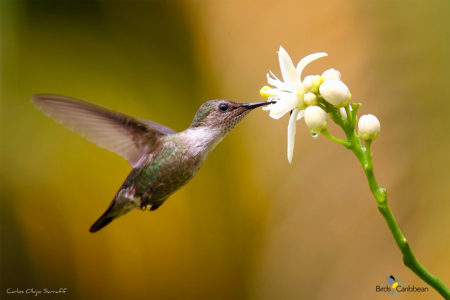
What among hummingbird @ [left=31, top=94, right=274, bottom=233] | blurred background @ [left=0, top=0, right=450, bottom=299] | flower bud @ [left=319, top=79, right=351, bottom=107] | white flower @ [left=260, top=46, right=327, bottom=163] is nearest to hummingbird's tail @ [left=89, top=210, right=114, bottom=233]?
hummingbird @ [left=31, top=94, right=274, bottom=233]

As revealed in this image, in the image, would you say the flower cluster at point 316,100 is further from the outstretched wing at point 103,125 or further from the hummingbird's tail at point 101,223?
the hummingbird's tail at point 101,223

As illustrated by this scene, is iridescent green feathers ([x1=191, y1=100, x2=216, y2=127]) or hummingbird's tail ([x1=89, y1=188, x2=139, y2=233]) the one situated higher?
iridescent green feathers ([x1=191, y1=100, x2=216, y2=127])

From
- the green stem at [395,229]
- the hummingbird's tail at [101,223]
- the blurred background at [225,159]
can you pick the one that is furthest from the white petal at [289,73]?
the blurred background at [225,159]

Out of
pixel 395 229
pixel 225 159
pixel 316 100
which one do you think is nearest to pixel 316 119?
pixel 316 100

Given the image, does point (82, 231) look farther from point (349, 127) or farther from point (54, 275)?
point (349, 127)

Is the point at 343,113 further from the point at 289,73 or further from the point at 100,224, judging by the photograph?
the point at 100,224

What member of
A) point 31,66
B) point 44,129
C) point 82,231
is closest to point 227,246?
point 82,231

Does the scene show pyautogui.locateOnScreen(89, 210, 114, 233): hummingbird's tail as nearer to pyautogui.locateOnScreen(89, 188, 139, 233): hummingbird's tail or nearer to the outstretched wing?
pyautogui.locateOnScreen(89, 188, 139, 233): hummingbird's tail
